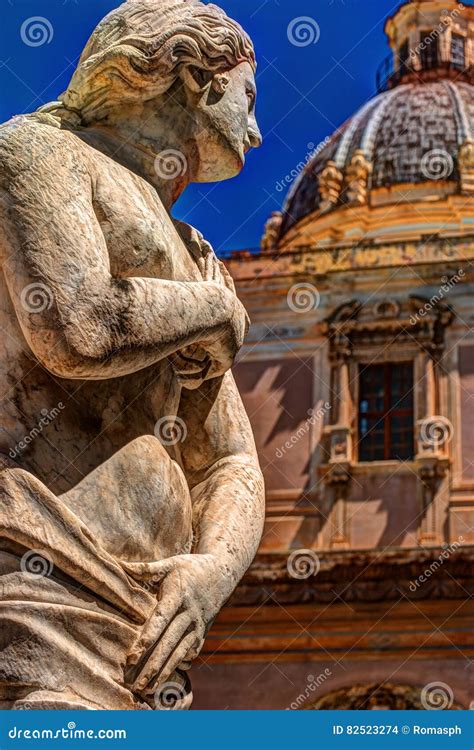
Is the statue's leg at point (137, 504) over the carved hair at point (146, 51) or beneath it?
beneath

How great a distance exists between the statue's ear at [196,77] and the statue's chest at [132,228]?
27cm

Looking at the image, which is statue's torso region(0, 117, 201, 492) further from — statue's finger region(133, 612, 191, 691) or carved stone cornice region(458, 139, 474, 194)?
carved stone cornice region(458, 139, 474, 194)

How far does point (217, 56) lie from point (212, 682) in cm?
1971

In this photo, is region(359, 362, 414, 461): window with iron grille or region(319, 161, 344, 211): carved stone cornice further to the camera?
region(319, 161, 344, 211): carved stone cornice

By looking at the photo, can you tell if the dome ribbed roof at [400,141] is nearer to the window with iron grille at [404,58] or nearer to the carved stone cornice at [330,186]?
the carved stone cornice at [330,186]

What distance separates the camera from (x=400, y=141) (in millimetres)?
34562

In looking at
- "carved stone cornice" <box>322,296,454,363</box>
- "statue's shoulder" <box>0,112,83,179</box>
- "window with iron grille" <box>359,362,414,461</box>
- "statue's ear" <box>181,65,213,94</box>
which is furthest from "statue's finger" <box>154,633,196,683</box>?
"carved stone cornice" <box>322,296,454,363</box>

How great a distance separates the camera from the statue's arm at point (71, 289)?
Answer: 9.95 feet

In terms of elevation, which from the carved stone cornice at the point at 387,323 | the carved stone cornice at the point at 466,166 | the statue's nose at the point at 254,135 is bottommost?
the statue's nose at the point at 254,135

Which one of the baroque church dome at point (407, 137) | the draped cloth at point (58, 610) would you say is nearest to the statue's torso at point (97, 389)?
the draped cloth at point (58, 610)

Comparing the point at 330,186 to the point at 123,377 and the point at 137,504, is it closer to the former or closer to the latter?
the point at 123,377

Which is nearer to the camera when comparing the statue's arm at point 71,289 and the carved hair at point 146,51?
the statue's arm at point 71,289

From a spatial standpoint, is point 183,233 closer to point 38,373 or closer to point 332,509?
point 38,373

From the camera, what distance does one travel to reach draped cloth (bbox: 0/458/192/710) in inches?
113
